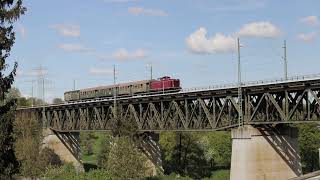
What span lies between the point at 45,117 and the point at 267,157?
183 ft

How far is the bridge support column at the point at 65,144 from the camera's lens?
94.1 metres

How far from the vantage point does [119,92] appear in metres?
82.0

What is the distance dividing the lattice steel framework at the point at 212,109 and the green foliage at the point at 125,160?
19.0ft

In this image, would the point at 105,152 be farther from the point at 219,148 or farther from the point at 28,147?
the point at 219,148

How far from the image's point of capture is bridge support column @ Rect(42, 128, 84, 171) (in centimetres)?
9406

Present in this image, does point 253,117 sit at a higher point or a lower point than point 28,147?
higher

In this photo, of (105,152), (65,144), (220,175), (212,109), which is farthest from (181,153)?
(212,109)

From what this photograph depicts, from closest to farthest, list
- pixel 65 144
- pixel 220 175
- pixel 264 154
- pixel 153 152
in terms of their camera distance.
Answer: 1. pixel 264 154
2. pixel 153 152
3. pixel 220 175
4. pixel 65 144

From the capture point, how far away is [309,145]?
87.8m

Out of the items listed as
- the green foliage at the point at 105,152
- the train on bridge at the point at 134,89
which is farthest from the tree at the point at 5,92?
→ the train on bridge at the point at 134,89

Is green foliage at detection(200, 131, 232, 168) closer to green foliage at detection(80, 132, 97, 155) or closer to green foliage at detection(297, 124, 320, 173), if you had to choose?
green foliage at detection(297, 124, 320, 173)

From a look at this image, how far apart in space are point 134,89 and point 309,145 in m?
32.7

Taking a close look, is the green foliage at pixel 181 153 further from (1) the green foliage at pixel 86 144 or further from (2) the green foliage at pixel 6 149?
(2) the green foliage at pixel 6 149

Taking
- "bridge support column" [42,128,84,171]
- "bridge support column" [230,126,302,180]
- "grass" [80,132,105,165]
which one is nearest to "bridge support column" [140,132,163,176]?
"bridge support column" [230,126,302,180]
